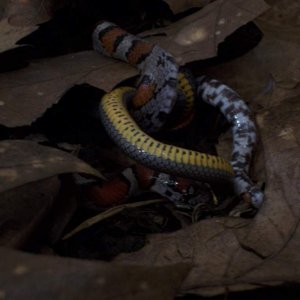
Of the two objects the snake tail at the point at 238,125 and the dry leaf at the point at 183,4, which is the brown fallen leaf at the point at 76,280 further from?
the dry leaf at the point at 183,4

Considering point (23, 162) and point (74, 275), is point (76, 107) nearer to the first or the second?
point (23, 162)

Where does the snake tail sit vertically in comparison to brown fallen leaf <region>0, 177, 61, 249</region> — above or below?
below

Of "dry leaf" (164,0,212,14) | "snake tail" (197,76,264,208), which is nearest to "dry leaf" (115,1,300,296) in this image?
"snake tail" (197,76,264,208)

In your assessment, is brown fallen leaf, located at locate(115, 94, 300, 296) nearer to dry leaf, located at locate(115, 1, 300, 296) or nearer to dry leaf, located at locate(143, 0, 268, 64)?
dry leaf, located at locate(115, 1, 300, 296)

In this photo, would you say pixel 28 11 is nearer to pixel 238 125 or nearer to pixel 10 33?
pixel 10 33

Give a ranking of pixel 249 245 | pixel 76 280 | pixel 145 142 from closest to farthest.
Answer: pixel 76 280, pixel 249 245, pixel 145 142

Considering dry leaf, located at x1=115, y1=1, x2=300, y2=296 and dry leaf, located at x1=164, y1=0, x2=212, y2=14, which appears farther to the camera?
dry leaf, located at x1=164, y1=0, x2=212, y2=14

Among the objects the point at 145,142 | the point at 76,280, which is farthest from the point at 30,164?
the point at 145,142

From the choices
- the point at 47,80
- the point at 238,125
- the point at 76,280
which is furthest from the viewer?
the point at 238,125
